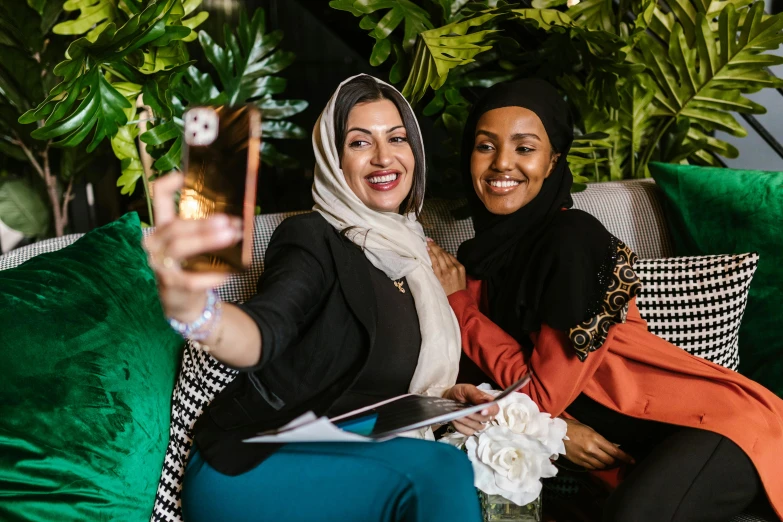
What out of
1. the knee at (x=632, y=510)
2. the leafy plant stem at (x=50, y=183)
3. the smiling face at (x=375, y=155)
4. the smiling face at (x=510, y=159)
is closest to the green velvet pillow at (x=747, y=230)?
the smiling face at (x=510, y=159)

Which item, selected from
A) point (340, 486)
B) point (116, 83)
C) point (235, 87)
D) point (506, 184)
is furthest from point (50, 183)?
point (340, 486)

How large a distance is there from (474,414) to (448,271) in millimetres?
452

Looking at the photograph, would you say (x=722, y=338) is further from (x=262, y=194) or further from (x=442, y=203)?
(x=262, y=194)

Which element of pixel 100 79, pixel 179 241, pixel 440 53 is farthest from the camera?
pixel 440 53

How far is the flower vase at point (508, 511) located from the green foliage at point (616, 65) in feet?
3.66

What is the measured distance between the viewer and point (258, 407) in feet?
4.00

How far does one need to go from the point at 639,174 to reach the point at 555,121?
0.94 metres

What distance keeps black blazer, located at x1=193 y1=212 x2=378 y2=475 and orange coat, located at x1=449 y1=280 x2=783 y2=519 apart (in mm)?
349

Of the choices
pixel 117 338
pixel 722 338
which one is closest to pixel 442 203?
pixel 722 338

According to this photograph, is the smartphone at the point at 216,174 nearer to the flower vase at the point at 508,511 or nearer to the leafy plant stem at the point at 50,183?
the flower vase at the point at 508,511

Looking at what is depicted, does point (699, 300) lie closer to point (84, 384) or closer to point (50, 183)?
point (84, 384)

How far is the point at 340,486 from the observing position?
1.06 meters

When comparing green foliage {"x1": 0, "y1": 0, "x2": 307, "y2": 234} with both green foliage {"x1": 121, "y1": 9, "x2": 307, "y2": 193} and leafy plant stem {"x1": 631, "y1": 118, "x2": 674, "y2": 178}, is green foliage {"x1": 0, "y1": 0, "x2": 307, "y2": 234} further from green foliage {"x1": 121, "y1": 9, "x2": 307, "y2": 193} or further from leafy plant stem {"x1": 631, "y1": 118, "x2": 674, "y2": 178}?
leafy plant stem {"x1": 631, "y1": 118, "x2": 674, "y2": 178}

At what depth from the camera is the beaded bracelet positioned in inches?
33.3
